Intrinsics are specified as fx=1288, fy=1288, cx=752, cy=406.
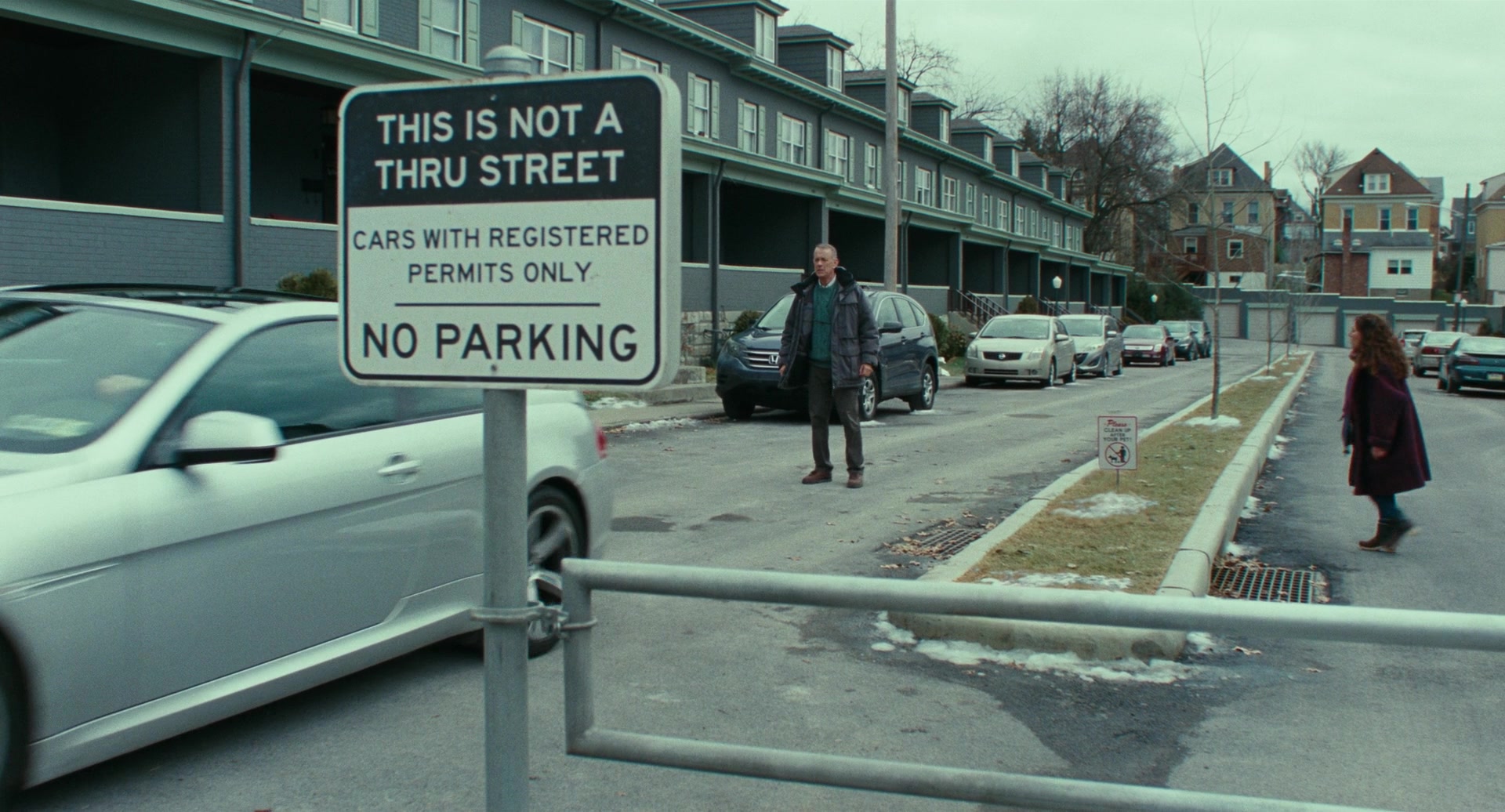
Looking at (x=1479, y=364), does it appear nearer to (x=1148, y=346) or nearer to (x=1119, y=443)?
(x=1148, y=346)

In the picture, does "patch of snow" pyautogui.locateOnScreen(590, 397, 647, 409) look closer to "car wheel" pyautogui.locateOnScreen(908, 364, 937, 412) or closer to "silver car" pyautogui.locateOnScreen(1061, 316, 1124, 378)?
"car wheel" pyautogui.locateOnScreen(908, 364, 937, 412)

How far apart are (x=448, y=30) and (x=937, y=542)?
1726 centimetres

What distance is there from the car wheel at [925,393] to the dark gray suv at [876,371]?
11 mm

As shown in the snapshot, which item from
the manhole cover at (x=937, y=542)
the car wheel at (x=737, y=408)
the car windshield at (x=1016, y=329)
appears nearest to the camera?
the manhole cover at (x=937, y=542)

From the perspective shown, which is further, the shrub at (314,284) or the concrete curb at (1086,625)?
the shrub at (314,284)

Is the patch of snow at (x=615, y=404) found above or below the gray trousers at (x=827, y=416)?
below

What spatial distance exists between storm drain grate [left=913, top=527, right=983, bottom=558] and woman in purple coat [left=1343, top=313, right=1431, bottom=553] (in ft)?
8.82

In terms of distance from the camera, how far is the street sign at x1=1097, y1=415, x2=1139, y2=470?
9.54m

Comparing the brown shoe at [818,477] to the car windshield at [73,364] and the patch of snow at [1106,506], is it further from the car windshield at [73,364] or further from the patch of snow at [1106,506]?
the car windshield at [73,364]

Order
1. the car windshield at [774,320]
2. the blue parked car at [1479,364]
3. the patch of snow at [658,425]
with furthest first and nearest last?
the blue parked car at [1479,364]
the car windshield at [774,320]
the patch of snow at [658,425]

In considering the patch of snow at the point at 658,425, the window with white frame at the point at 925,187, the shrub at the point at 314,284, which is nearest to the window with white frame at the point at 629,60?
the shrub at the point at 314,284

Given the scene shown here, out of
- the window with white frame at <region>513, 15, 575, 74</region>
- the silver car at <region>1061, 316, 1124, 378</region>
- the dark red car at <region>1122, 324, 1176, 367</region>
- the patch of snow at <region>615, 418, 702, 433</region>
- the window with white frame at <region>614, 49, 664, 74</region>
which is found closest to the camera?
the patch of snow at <region>615, 418, 702, 433</region>

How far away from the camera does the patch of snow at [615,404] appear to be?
17.3 meters

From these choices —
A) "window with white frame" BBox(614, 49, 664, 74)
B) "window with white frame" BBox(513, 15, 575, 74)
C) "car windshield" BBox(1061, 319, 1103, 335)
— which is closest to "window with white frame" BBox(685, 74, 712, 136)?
"window with white frame" BBox(614, 49, 664, 74)
